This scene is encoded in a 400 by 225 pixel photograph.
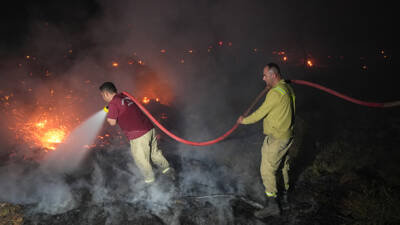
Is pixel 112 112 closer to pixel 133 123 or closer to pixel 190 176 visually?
pixel 133 123

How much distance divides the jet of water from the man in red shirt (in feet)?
7.37

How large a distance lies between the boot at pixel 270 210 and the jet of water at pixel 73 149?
453 centimetres

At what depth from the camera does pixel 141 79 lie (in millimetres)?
10422

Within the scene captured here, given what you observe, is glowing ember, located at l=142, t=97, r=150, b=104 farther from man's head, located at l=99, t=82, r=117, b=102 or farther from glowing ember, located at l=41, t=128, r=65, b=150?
man's head, located at l=99, t=82, r=117, b=102

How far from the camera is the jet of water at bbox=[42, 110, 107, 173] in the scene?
5.24 m

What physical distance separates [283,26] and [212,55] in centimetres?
561

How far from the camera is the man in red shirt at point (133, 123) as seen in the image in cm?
379

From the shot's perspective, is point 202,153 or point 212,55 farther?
point 212,55

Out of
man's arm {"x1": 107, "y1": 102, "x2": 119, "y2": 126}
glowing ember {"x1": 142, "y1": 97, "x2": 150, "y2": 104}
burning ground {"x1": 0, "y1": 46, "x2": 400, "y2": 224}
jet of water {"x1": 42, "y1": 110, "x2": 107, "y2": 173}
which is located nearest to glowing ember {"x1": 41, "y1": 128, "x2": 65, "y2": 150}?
burning ground {"x1": 0, "y1": 46, "x2": 400, "y2": 224}

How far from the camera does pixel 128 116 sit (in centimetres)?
391

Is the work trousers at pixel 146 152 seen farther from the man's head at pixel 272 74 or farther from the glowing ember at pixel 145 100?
the glowing ember at pixel 145 100

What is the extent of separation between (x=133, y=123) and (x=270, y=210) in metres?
2.96

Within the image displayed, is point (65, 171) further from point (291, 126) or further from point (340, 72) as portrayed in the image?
point (340, 72)

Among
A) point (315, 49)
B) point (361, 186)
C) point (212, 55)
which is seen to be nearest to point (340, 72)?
point (315, 49)
